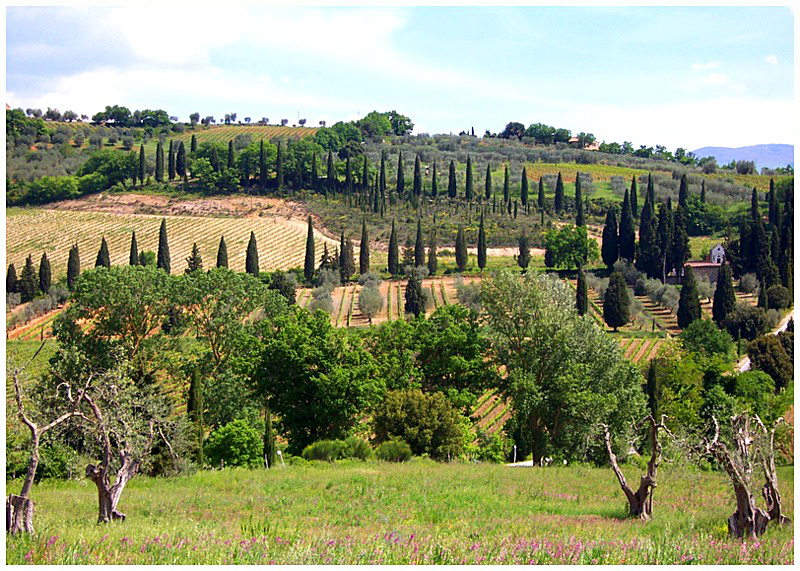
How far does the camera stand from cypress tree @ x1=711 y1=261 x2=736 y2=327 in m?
66.4

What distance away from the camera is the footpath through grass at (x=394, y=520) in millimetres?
11750

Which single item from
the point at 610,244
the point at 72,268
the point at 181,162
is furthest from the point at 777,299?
the point at 181,162

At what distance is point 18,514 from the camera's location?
13.0 m

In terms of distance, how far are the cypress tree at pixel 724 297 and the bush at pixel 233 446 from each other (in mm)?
45679

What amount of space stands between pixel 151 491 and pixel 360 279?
60.1m

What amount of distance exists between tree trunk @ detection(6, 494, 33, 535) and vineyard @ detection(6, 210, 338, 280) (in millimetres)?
78049

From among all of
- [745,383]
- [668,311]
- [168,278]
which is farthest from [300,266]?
[745,383]

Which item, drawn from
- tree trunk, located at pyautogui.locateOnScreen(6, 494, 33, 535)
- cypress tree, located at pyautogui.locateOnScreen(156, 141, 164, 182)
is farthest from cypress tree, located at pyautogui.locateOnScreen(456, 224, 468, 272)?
tree trunk, located at pyautogui.locateOnScreen(6, 494, 33, 535)

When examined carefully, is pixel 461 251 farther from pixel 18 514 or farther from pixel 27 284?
pixel 18 514

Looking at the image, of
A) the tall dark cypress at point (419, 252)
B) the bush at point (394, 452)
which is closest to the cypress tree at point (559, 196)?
the tall dark cypress at point (419, 252)

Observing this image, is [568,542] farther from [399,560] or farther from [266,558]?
[266,558]

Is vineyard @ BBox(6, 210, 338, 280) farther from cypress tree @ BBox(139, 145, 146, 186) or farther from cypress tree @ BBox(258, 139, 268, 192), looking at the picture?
cypress tree @ BBox(258, 139, 268, 192)

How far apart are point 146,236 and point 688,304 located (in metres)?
62.6

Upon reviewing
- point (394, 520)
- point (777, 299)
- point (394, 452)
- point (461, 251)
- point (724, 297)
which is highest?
point (461, 251)
